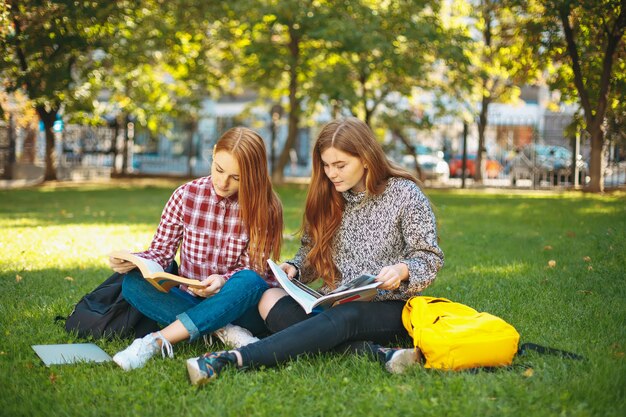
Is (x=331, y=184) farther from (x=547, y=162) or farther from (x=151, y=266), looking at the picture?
(x=547, y=162)

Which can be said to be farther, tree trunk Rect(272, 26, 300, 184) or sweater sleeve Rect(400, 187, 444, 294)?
tree trunk Rect(272, 26, 300, 184)

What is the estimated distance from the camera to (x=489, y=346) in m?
3.44

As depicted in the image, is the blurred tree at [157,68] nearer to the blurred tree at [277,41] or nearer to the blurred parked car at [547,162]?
the blurred tree at [277,41]

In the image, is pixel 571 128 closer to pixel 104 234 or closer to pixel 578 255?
pixel 578 255

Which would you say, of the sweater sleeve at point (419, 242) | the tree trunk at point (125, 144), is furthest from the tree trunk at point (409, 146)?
the sweater sleeve at point (419, 242)

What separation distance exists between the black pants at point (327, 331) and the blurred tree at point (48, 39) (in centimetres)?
654

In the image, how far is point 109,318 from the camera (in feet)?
13.5

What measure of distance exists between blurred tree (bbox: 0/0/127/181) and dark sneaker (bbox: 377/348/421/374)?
7.07 metres

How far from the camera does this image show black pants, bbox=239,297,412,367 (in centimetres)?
350

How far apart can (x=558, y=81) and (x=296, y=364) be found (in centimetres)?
1156

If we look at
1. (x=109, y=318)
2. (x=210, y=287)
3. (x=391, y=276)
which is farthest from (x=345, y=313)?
(x=109, y=318)

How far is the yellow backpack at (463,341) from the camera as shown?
3426 mm

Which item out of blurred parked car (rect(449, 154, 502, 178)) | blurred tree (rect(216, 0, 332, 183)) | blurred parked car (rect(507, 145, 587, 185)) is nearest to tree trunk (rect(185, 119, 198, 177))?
blurred tree (rect(216, 0, 332, 183))

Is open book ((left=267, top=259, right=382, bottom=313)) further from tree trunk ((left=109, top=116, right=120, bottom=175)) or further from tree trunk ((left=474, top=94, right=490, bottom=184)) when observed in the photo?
tree trunk ((left=109, top=116, right=120, bottom=175))
